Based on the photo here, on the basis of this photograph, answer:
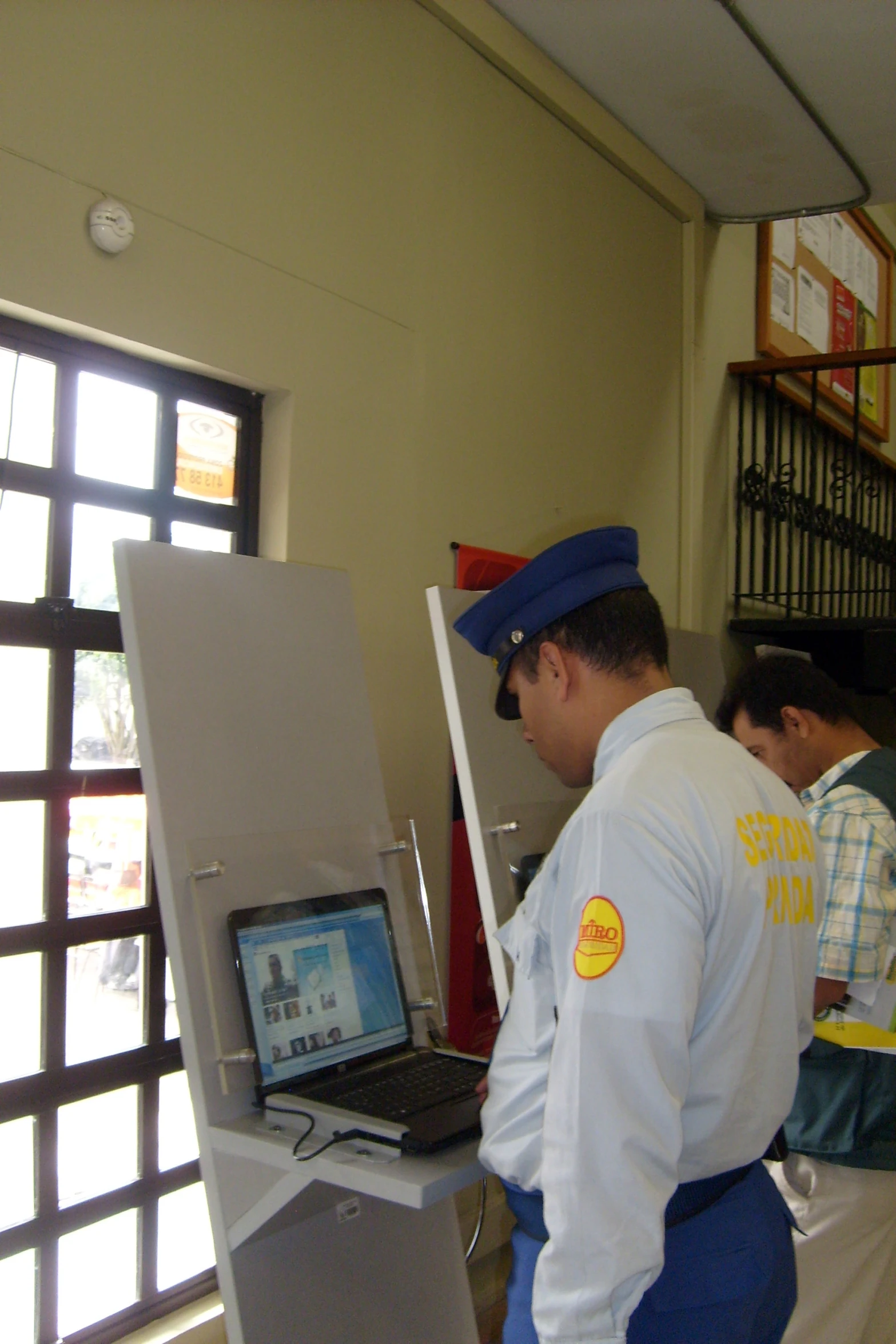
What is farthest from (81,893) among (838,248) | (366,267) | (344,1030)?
(838,248)

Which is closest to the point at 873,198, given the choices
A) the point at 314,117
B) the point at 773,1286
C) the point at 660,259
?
the point at 660,259

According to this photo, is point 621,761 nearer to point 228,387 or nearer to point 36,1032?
point 36,1032

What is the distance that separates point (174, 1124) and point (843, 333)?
471 cm

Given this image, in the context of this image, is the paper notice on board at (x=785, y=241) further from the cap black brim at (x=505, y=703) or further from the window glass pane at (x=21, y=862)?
the window glass pane at (x=21, y=862)

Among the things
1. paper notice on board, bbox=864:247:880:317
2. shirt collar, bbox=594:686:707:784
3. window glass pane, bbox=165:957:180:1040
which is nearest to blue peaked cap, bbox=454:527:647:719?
shirt collar, bbox=594:686:707:784

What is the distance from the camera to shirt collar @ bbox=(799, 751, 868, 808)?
2174 millimetres

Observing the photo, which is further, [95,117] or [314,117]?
[314,117]

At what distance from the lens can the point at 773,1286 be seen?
133 centimetres

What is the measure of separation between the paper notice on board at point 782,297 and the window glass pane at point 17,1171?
401 cm

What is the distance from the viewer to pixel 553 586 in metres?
1.45

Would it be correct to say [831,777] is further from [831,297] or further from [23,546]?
[831,297]

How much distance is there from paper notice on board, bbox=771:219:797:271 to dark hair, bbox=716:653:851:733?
9.20 ft

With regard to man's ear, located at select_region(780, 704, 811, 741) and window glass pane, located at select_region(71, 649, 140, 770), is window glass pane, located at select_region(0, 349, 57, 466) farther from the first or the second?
man's ear, located at select_region(780, 704, 811, 741)

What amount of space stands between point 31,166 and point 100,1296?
1.87 m
